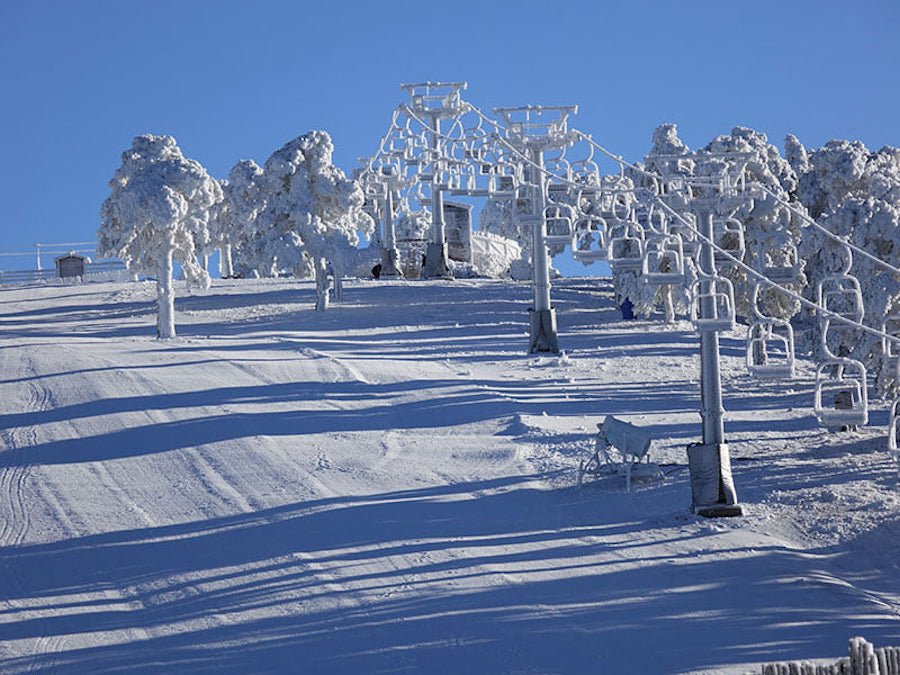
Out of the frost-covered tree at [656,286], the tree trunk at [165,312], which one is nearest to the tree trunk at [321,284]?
the tree trunk at [165,312]

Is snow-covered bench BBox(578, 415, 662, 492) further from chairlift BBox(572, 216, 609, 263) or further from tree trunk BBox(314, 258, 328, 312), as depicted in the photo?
tree trunk BBox(314, 258, 328, 312)

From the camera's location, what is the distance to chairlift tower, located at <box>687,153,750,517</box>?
14500mm

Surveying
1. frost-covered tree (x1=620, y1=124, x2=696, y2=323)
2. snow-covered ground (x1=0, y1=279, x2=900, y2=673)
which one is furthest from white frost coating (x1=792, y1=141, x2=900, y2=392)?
frost-covered tree (x1=620, y1=124, x2=696, y2=323)

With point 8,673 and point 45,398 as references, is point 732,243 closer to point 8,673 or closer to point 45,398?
point 45,398

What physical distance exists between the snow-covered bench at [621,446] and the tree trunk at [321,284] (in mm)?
22828

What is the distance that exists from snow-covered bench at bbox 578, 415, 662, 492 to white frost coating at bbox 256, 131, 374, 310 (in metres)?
22.5

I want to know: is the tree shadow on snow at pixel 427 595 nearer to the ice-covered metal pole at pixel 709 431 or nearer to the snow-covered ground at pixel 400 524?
the snow-covered ground at pixel 400 524

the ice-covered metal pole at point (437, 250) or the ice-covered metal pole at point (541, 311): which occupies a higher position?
the ice-covered metal pole at point (437, 250)

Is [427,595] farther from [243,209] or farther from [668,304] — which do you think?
[243,209]

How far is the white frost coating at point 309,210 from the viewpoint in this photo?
37688 millimetres

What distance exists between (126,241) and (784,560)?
81.3 ft

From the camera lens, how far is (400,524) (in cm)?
1392

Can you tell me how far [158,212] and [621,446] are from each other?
20593 millimetres

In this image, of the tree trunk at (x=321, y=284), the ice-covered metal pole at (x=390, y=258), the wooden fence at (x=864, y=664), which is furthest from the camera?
the ice-covered metal pole at (x=390, y=258)
